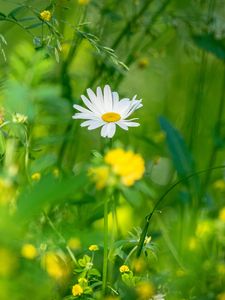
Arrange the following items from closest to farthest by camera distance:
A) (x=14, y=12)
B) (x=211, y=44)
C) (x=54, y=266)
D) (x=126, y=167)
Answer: (x=126, y=167), (x=54, y=266), (x=14, y=12), (x=211, y=44)

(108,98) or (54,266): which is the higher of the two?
(108,98)

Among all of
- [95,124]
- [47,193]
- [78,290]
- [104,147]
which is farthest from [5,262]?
[104,147]

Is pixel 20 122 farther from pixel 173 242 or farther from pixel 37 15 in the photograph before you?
A: pixel 173 242

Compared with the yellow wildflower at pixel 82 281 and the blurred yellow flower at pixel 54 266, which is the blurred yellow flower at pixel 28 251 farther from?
the yellow wildflower at pixel 82 281

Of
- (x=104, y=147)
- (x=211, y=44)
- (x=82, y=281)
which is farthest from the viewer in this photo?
(x=211, y=44)

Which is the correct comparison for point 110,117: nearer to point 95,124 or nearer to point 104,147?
point 95,124

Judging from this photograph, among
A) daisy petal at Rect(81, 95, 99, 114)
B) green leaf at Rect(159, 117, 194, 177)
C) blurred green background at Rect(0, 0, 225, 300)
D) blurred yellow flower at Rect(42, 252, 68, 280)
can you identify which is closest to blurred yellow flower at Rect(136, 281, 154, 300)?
blurred green background at Rect(0, 0, 225, 300)

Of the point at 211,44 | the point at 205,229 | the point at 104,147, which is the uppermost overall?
the point at 211,44
